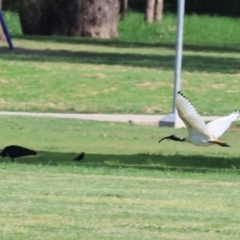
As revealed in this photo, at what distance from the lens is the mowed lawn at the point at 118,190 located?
7.81m

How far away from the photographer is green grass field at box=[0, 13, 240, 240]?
8.11 meters

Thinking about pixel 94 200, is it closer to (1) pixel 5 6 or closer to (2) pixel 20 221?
(2) pixel 20 221

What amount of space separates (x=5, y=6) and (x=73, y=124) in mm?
24724

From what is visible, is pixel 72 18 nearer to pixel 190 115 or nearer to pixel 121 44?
pixel 121 44

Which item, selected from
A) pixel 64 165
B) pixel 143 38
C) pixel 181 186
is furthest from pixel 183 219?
pixel 143 38

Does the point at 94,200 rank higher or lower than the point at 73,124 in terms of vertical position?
higher

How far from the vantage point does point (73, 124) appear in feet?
62.6

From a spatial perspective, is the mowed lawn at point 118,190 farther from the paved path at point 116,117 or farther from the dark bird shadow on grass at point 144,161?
the paved path at point 116,117

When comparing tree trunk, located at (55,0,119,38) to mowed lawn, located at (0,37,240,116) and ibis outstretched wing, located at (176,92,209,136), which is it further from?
ibis outstretched wing, located at (176,92,209,136)

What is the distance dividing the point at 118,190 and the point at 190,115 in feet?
5.78

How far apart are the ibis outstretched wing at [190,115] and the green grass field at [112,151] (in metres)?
0.54

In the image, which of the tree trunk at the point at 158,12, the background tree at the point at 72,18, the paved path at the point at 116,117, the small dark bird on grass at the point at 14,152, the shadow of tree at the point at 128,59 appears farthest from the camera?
the tree trunk at the point at 158,12

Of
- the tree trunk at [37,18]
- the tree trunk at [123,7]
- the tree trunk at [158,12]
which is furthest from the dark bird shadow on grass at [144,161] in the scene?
the tree trunk at [123,7]

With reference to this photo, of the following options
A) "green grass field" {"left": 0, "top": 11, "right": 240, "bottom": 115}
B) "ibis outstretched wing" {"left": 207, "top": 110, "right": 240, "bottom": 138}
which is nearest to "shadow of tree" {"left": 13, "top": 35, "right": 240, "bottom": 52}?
"green grass field" {"left": 0, "top": 11, "right": 240, "bottom": 115}
